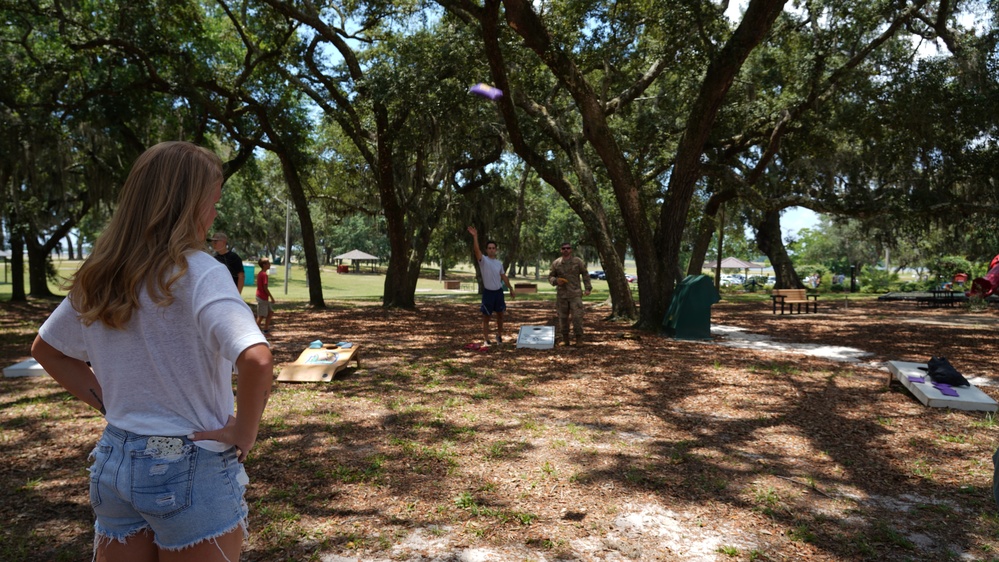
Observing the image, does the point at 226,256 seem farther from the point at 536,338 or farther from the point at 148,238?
the point at 148,238

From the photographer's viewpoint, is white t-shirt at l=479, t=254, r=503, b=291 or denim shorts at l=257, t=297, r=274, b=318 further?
denim shorts at l=257, t=297, r=274, b=318

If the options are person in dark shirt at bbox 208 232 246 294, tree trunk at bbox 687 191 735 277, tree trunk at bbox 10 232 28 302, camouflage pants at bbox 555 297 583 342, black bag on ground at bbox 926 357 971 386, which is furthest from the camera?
tree trunk at bbox 10 232 28 302

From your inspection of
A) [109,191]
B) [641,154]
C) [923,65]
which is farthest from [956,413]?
[109,191]

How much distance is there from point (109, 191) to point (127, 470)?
19921 millimetres

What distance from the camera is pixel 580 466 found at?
15.4 ft

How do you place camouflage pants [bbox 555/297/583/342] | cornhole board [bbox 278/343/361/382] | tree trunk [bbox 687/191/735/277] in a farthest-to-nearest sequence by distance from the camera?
tree trunk [bbox 687/191/735/277] < camouflage pants [bbox 555/297/583/342] < cornhole board [bbox 278/343/361/382]

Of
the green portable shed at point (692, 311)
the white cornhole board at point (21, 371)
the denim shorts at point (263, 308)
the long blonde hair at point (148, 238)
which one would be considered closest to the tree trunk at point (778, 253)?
the green portable shed at point (692, 311)

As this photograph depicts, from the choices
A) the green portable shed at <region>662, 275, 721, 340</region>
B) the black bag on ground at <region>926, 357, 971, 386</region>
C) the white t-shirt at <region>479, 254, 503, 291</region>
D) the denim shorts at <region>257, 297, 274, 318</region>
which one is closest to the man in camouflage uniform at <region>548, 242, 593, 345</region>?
the white t-shirt at <region>479, 254, 503, 291</region>

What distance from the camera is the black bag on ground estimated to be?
6.79 metres

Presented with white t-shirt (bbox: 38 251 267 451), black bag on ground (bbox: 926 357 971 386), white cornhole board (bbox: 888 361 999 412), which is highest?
white t-shirt (bbox: 38 251 267 451)

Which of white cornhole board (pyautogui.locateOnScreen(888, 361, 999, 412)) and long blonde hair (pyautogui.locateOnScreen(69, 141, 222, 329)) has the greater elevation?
long blonde hair (pyautogui.locateOnScreen(69, 141, 222, 329))

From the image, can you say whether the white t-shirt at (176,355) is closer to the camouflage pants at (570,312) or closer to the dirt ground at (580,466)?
the dirt ground at (580,466)

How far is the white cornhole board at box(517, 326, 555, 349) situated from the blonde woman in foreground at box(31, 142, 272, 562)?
29.8ft

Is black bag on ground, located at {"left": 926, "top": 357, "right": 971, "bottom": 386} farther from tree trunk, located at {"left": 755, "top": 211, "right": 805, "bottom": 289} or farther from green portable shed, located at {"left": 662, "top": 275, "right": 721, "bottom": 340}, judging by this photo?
tree trunk, located at {"left": 755, "top": 211, "right": 805, "bottom": 289}
